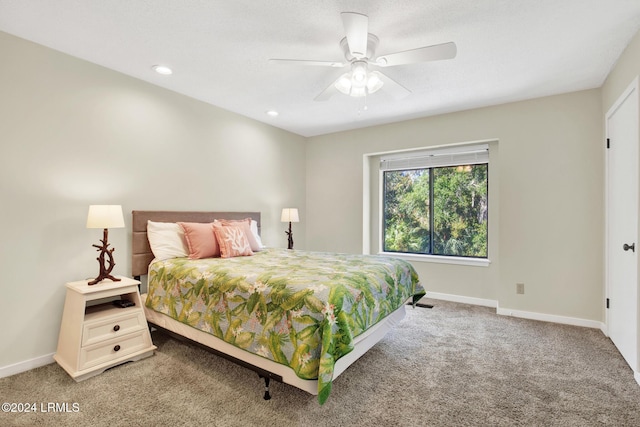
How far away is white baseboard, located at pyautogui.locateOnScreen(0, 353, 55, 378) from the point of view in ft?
7.47

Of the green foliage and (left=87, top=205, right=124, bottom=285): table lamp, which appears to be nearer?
(left=87, top=205, right=124, bottom=285): table lamp

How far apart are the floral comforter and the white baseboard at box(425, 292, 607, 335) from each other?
1.59 m

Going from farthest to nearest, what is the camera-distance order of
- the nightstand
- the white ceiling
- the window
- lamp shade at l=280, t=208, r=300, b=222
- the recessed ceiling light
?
lamp shade at l=280, t=208, r=300, b=222 → the window → the recessed ceiling light → the nightstand → the white ceiling

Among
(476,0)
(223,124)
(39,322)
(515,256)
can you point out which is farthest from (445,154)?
(39,322)

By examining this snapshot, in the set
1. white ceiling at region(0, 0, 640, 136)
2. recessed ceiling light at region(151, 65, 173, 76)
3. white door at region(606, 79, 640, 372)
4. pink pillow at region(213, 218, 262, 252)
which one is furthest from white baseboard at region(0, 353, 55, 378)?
white door at region(606, 79, 640, 372)

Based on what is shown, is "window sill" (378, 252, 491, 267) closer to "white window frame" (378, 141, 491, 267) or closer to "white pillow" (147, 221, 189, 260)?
"white window frame" (378, 141, 491, 267)

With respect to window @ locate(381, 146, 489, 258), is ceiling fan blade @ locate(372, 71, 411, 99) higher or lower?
higher

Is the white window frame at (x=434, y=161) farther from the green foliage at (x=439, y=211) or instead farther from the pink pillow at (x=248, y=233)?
the pink pillow at (x=248, y=233)

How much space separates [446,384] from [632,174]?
7.20 ft

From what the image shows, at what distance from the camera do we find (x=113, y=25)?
224 centimetres

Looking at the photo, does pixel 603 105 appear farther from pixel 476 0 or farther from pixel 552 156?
pixel 476 0

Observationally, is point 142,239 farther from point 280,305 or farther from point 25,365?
point 280,305

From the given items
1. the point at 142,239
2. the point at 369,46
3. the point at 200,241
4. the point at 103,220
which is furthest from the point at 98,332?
the point at 369,46

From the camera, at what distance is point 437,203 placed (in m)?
4.54
